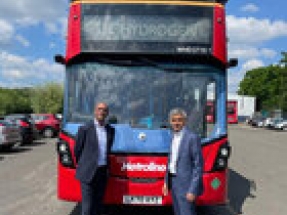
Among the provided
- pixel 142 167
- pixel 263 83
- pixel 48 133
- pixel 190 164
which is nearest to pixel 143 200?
pixel 142 167

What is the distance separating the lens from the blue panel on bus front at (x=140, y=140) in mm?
6828

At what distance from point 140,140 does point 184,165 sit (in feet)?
5.14

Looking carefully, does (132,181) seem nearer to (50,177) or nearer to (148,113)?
(148,113)

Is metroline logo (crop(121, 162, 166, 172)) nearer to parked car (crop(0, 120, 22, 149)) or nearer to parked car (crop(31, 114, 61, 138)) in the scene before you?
parked car (crop(0, 120, 22, 149))

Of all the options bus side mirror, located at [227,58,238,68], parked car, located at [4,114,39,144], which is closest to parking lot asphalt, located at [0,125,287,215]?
bus side mirror, located at [227,58,238,68]

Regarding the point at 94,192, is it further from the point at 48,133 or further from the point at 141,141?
the point at 48,133

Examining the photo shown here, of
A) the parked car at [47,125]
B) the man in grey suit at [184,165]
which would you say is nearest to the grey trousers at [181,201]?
the man in grey suit at [184,165]

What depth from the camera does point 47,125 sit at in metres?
31.1

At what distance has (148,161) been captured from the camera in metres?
6.81

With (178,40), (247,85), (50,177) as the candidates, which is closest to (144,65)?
(178,40)

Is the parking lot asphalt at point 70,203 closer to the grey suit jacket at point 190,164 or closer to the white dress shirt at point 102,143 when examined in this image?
the white dress shirt at point 102,143

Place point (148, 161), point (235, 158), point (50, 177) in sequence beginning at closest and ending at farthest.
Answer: point (148, 161) < point (50, 177) < point (235, 158)

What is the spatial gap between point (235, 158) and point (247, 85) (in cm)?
9558

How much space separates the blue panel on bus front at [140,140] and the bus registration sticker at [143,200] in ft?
2.10
